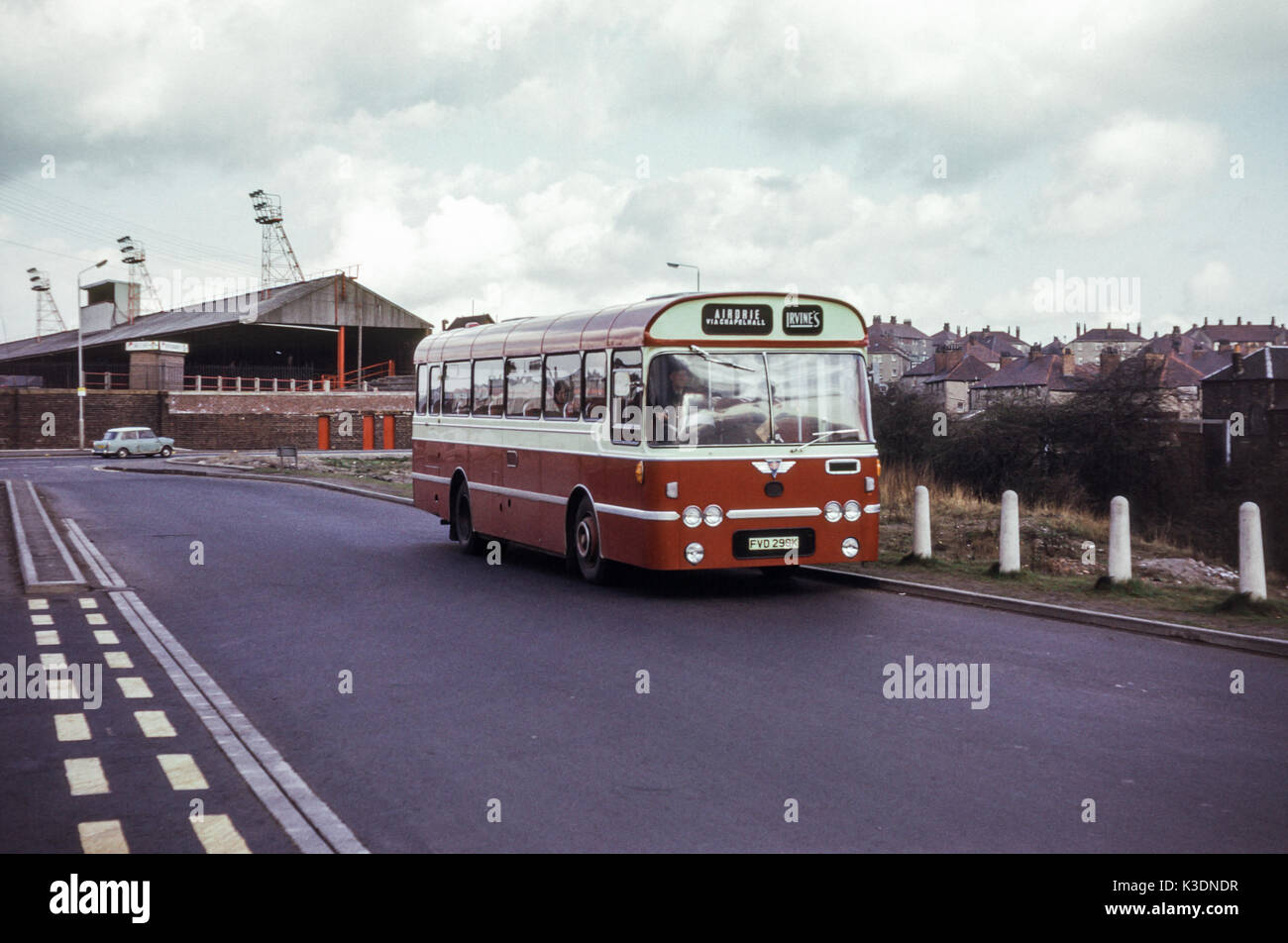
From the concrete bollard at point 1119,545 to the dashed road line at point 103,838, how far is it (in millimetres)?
10256

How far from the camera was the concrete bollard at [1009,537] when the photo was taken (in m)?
14.2

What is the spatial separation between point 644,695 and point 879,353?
159 meters

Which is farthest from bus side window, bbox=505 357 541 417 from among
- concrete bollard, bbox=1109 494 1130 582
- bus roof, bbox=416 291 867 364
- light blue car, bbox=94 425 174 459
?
light blue car, bbox=94 425 174 459

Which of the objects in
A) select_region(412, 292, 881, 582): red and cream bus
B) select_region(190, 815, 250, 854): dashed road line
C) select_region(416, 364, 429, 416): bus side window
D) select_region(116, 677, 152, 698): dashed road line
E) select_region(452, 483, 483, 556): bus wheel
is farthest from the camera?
select_region(416, 364, 429, 416): bus side window

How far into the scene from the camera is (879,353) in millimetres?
163500

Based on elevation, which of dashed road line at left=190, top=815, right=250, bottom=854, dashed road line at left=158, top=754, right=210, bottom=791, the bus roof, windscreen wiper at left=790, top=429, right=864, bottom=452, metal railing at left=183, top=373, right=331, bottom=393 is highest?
metal railing at left=183, top=373, right=331, bottom=393

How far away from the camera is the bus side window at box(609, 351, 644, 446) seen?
13.1 m

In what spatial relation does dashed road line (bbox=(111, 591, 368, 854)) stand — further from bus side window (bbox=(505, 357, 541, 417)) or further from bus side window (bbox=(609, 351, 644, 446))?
bus side window (bbox=(505, 357, 541, 417))

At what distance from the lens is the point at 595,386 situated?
46.3 feet

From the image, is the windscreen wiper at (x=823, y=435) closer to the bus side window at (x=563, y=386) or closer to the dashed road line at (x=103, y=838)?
the bus side window at (x=563, y=386)

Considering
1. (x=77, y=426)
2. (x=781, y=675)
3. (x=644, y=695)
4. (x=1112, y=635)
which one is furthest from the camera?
(x=77, y=426)

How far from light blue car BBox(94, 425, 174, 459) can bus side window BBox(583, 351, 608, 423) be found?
48220mm
